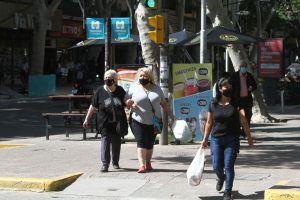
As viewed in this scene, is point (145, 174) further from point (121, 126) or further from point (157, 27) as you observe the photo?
point (157, 27)

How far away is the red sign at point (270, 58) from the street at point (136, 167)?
597 centimetres

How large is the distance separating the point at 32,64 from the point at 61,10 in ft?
26.3

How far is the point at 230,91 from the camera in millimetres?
8445

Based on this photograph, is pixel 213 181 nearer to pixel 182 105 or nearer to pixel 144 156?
pixel 144 156

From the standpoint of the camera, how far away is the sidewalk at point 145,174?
898 cm

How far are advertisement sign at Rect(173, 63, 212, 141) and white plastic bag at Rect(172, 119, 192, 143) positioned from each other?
39 cm

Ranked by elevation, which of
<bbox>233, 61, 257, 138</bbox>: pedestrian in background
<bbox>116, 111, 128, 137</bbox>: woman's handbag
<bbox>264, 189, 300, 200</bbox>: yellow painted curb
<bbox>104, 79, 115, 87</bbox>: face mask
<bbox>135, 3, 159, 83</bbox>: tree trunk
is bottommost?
<bbox>264, 189, 300, 200</bbox>: yellow painted curb

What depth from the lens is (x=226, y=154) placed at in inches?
329

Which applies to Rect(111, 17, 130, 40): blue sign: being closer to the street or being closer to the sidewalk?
the street

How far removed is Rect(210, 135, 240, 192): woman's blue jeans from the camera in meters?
8.26

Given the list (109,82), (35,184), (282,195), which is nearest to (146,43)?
(109,82)

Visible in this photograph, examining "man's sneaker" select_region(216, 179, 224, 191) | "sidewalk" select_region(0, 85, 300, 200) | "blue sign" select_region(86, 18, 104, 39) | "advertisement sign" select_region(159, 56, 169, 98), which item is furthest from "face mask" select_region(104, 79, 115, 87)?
"blue sign" select_region(86, 18, 104, 39)

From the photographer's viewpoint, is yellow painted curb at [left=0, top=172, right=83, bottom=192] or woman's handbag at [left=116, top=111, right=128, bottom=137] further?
woman's handbag at [left=116, top=111, right=128, bottom=137]

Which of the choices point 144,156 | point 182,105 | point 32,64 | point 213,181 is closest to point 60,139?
point 182,105
